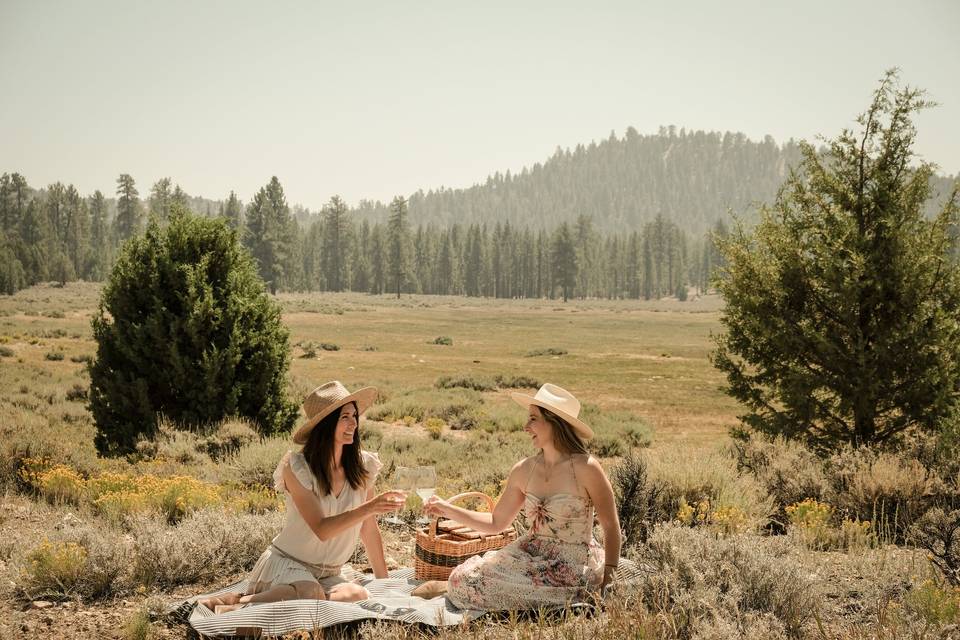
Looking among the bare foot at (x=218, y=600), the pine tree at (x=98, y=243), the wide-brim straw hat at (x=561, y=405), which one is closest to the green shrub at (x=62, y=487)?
the bare foot at (x=218, y=600)

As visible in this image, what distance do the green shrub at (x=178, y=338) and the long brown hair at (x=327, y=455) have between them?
6.44m

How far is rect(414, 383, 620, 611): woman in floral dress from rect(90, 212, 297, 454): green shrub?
7367 mm

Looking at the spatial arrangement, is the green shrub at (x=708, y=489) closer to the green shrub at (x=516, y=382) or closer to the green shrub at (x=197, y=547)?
the green shrub at (x=197, y=547)

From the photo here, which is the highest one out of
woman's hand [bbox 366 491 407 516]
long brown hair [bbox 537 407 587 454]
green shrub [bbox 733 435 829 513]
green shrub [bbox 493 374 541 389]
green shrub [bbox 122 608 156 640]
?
long brown hair [bbox 537 407 587 454]

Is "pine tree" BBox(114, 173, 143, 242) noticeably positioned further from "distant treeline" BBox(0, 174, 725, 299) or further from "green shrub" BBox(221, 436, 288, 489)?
"green shrub" BBox(221, 436, 288, 489)

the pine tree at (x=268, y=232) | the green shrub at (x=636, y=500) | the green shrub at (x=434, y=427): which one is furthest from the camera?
the pine tree at (x=268, y=232)

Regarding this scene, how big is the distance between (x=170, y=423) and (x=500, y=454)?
5.97 meters

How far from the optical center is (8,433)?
10219mm

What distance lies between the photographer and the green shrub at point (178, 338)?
10.3 metres

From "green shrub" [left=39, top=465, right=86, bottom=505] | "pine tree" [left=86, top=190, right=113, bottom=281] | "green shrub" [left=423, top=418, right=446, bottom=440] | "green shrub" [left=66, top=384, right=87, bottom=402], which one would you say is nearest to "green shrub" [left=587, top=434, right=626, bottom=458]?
"green shrub" [left=423, top=418, right=446, bottom=440]

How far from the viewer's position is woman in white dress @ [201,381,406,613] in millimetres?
4289

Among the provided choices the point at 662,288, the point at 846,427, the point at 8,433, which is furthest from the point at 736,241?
the point at 662,288

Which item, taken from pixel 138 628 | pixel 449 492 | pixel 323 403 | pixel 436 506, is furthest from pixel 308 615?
pixel 449 492

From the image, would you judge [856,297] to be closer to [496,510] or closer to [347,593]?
[496,510]
